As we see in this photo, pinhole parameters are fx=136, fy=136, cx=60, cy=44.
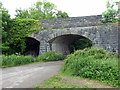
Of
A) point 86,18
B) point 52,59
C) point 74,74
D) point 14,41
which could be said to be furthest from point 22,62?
point 86,18

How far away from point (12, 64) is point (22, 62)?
0.74m

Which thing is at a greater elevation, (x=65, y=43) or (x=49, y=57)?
(x=65, y=43)

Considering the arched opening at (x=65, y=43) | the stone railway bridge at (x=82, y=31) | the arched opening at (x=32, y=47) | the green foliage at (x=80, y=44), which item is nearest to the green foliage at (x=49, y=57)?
the stone railway bridge at (x=82, y=31)

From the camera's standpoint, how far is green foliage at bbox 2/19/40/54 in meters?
11.1

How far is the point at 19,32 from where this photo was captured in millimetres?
11359

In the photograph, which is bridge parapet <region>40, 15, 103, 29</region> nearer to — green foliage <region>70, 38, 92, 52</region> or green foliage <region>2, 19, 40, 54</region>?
green foliage <region>2, 19, 40, 54</region>

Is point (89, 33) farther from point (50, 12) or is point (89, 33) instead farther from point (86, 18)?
point (50, 12)

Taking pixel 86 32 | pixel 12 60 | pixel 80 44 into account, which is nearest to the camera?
pixel 12 60

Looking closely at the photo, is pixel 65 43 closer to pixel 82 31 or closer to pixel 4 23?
pixel 82 31

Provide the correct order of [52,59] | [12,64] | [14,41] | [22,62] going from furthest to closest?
1. [14,41]
2. [52,59]
3. [22,62]
4. [12,64]

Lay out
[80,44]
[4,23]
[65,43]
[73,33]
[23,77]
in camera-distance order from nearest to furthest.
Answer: [23,77], [4,23], [73,33], [65,43], [80,44]

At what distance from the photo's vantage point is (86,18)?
10.6m

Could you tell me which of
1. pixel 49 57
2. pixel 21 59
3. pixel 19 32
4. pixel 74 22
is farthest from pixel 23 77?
pixel 19 32

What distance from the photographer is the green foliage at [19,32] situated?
11.1 meters
